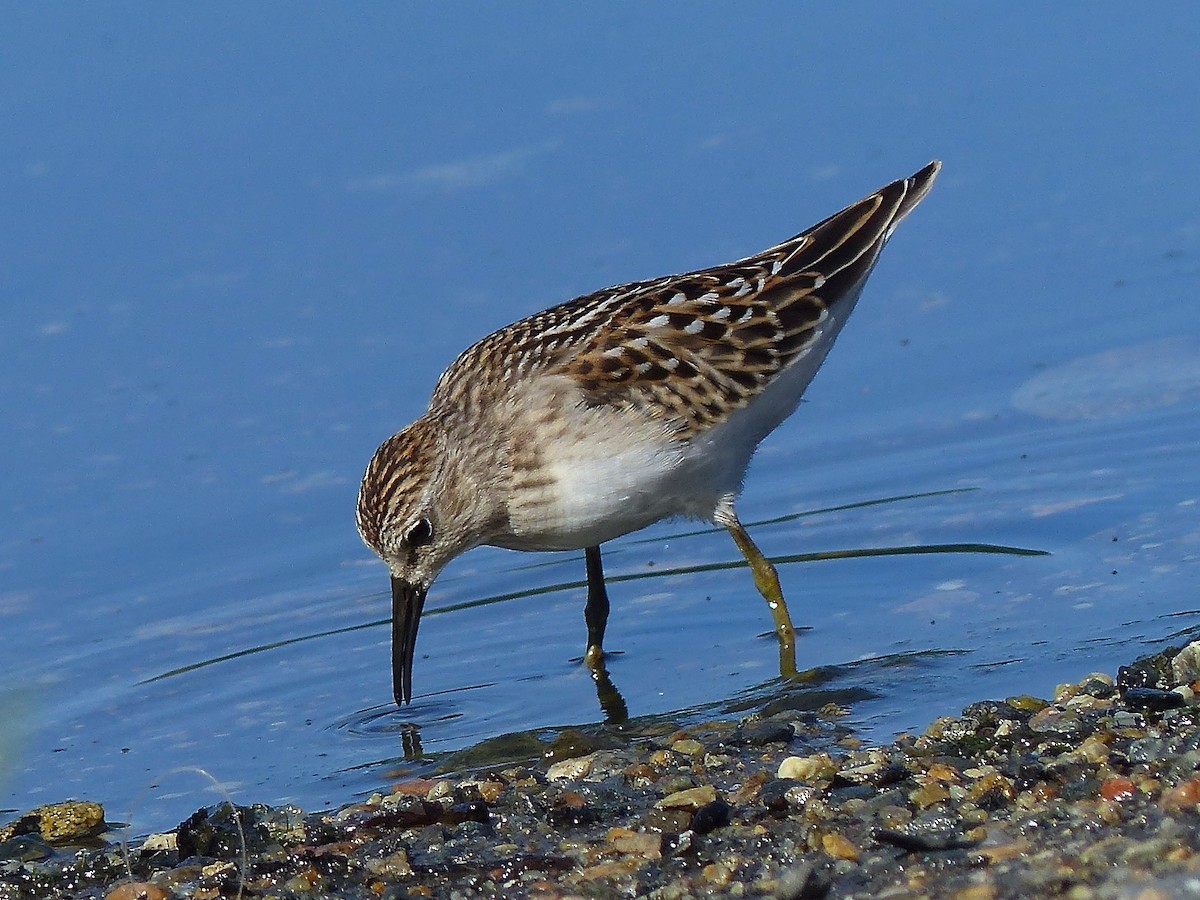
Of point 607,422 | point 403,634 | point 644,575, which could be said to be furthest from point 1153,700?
point 644,575

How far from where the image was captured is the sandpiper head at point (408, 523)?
8.59m

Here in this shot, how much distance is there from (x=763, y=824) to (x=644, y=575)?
4.20 meters

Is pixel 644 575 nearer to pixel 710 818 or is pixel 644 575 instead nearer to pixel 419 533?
pixel 419 533

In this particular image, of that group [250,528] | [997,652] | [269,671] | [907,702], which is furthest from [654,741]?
[250,528]

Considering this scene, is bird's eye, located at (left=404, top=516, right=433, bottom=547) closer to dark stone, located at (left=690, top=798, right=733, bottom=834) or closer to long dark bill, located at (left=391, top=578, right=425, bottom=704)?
long dark bill, located at (left=391, top=578, right=425, bottom=704)

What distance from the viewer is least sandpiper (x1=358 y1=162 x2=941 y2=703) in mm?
8625

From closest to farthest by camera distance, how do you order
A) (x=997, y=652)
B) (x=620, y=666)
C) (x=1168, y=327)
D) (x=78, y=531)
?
(x=997, y=652)
(x=620, y=666)
(x=78, y=531)
(x=1168, y=327)

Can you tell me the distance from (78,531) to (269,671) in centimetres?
176

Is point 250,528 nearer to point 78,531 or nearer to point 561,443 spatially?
point 78,531

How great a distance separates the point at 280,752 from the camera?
28.2 feet

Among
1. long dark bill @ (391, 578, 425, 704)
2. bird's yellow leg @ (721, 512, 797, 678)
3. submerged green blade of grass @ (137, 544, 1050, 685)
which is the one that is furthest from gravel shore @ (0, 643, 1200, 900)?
submerged green blade of grass @ (137, 544, 1050, 685)

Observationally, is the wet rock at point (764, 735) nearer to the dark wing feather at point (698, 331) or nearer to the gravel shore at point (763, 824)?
the gravel shore at point (763, 824)

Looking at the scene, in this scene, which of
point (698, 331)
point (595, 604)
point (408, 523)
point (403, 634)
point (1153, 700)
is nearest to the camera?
point (1153, 700)

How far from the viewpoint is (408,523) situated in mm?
8594
